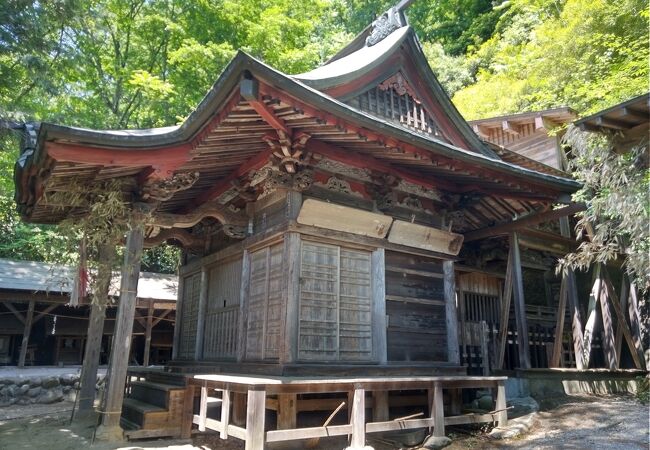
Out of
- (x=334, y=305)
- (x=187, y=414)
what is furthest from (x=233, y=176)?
(x=187, y=414)

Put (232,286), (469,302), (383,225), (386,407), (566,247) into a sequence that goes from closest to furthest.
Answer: (386,407), (383,225), (232,286), (469,302), (566,247)

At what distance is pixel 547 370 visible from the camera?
28.5 feet

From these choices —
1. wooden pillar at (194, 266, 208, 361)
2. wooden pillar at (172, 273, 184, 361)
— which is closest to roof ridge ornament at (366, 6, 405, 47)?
wooden pillar at (194, 266, 208, 361)

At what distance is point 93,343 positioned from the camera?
7.95 m

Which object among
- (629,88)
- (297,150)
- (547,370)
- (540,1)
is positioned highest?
(540,1)

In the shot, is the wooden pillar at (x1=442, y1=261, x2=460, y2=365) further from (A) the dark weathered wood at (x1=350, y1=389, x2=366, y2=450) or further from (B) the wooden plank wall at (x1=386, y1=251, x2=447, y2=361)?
(A) the dark weathered wood at (x1=350, y1=389, x2=366, y2=450)

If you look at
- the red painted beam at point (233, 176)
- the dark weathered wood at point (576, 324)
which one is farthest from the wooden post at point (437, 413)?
the dark weathered wood at point (576, 324)

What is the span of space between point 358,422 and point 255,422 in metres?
1.27

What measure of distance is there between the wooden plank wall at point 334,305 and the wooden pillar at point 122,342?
7.71 ft

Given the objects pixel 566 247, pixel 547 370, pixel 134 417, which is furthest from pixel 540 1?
pixel 134 417

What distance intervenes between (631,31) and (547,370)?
12.6m

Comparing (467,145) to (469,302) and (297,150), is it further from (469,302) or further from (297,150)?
(297,150)

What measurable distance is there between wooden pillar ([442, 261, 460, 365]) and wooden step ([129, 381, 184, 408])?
4.68 m

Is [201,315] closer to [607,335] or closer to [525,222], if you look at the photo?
[525,222]
